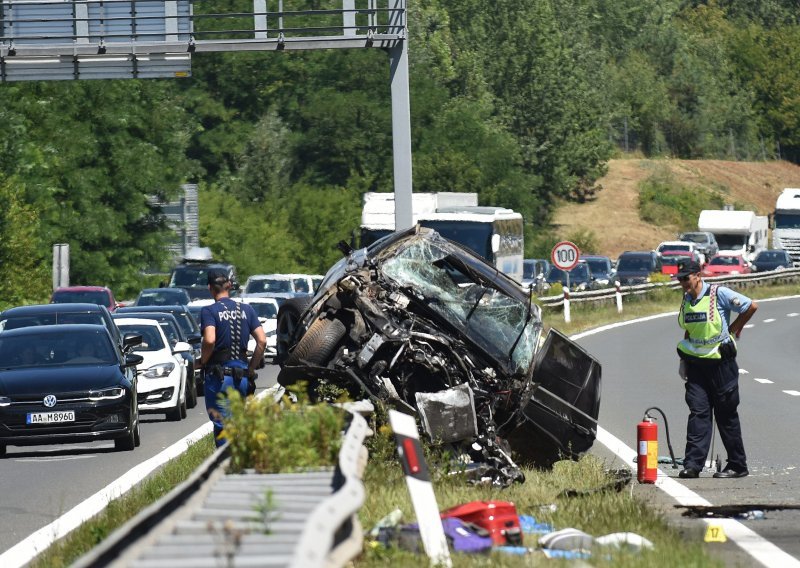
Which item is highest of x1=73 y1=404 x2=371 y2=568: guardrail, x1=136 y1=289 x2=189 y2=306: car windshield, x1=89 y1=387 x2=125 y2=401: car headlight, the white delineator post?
x1=73 y1=404 x2=371 y2=568: guardrail

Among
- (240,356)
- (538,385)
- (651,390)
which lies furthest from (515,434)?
(651,390)

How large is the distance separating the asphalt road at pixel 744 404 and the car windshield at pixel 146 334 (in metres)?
6.01

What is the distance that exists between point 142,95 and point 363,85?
99.4 ft

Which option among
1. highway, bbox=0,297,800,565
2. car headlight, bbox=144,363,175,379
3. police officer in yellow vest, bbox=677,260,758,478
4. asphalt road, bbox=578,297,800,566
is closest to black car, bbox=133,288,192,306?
highway, bbox=0,297,800,565

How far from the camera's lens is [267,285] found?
→ 4469 centimetres

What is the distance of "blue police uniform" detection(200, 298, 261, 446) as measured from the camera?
1388cm

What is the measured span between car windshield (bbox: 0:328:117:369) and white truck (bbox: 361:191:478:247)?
19.9 m

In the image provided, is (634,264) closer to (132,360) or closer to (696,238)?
(696,238)

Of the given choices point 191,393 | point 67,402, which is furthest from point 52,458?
point 191,393

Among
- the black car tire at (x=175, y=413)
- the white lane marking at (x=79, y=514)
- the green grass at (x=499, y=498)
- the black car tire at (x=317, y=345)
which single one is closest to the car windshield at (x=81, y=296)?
the black car tire at (x=175, y=413)

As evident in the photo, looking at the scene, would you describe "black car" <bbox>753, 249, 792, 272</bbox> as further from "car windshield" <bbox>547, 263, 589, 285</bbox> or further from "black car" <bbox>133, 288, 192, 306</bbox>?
"black car" <bbox>133, 288, 192, 306</bbox>

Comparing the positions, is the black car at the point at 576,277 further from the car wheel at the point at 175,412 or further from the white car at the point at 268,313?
the car wheel at the point at 175,412

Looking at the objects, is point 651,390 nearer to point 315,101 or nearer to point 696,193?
point 315,101

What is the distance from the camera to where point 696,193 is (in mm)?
104938
